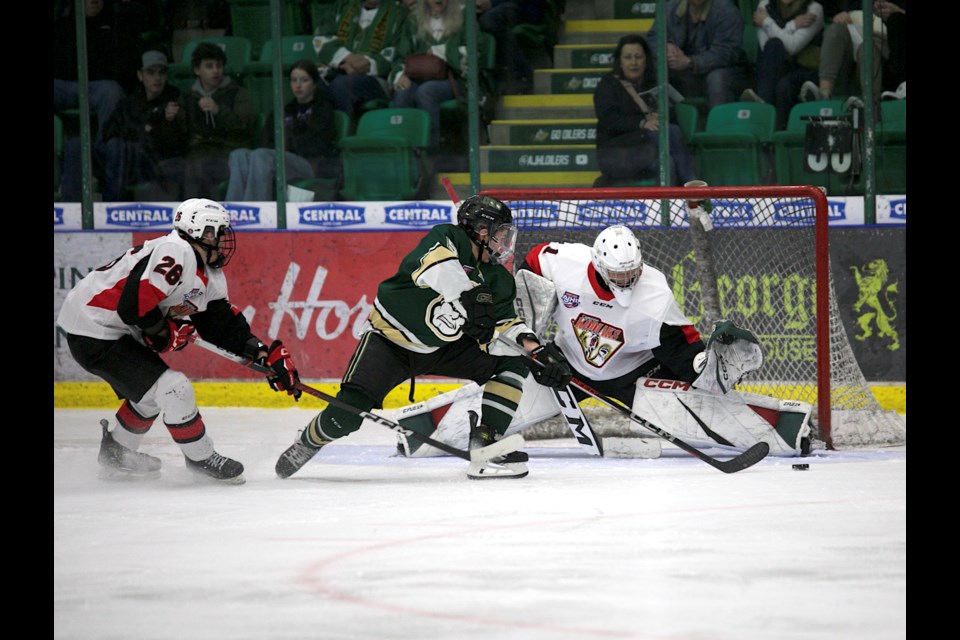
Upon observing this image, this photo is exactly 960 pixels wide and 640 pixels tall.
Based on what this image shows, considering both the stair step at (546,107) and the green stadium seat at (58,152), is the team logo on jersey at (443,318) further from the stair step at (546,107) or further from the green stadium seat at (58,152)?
the green stadium seat at (58,152)

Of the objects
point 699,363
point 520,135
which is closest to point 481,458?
point 699,363

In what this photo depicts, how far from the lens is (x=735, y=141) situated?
5930 millimetres

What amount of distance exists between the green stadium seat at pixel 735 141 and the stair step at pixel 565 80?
606 millimetres

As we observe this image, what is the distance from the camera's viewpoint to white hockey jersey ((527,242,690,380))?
4.38m

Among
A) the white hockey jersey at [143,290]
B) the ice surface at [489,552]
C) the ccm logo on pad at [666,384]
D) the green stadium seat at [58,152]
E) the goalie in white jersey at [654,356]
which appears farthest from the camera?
the green stadium seat at [58,152]

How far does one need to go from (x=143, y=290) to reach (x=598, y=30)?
3.16 metres

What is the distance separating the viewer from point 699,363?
4.37 m

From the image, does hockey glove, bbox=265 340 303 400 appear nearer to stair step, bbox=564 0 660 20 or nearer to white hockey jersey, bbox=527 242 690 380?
white hockey jersey, bbox=527 242 690 380

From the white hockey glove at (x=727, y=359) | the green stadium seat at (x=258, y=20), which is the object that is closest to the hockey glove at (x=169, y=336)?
the white hockey glove at (x=727, y=359)

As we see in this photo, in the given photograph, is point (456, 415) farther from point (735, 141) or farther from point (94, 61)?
point (94, 61)

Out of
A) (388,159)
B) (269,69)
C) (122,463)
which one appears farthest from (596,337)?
(269,69)

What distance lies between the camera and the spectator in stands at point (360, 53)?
20.3 feet

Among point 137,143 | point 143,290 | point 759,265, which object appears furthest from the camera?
point 137,143
